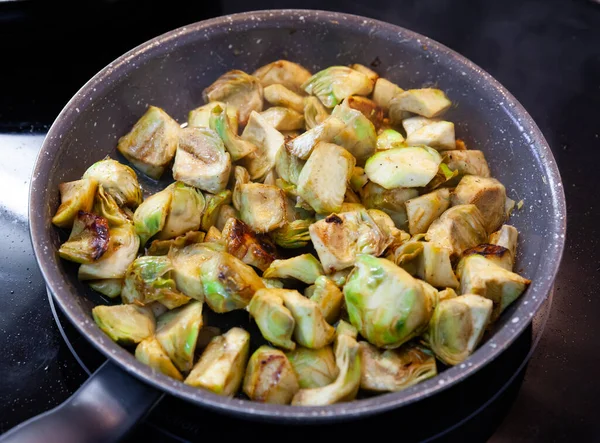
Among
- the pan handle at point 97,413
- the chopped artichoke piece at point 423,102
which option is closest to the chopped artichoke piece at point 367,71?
the chopped artichoke piece at point 423,102

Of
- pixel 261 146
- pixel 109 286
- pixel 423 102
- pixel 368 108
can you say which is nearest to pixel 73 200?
pixel 109 286

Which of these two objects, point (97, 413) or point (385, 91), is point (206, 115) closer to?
point (385, 91)

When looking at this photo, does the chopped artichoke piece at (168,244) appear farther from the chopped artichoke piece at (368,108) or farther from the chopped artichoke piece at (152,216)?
the chopped artichoke piece at (368,108)

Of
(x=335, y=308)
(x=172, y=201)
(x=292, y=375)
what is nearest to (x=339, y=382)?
(x=292, y=375)

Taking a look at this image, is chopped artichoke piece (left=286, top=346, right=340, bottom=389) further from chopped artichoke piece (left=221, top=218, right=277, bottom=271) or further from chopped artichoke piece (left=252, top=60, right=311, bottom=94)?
chopped artichoke piece (left=252, top=60, right=311, bottom=94)

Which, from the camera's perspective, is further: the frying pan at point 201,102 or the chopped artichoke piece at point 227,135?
the chopped artichoke piece at point 227,135

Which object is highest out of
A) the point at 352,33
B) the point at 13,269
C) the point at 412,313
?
the point at 352,33

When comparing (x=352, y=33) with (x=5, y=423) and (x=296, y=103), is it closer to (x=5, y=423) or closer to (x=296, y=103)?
(x=296, y=103)
